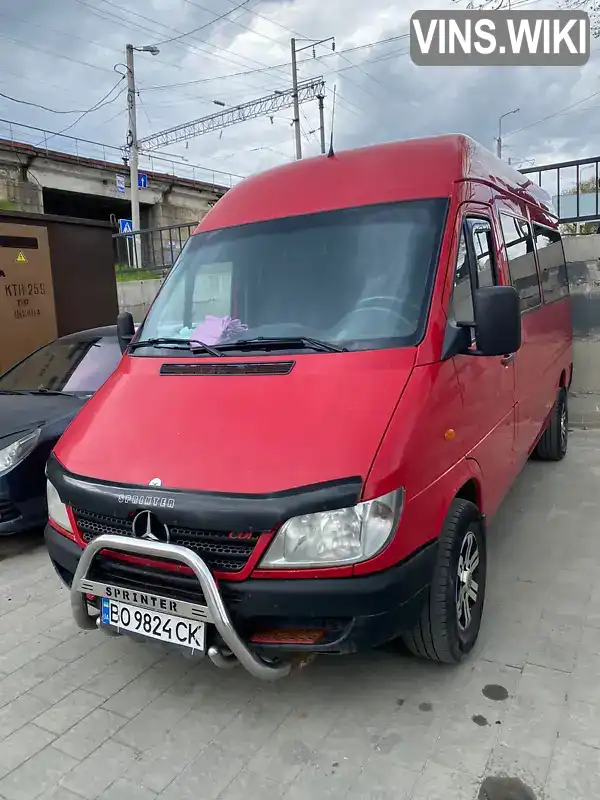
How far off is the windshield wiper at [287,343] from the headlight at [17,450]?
2.19m

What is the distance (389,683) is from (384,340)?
5.18 feet

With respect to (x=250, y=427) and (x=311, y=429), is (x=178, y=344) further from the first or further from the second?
(x=311, y=429)

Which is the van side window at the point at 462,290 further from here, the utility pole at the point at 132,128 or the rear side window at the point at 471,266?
the utility pole at the point at 132,128

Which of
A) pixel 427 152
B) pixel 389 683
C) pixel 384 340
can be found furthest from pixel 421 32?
pixel 389 683

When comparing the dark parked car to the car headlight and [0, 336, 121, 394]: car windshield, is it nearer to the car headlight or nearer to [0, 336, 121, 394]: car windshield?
[0, 336, 121, 394]: car windshield

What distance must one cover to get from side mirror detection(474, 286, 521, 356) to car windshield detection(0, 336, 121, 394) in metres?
3.53

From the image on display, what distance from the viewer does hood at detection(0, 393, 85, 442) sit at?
4641 millimetres

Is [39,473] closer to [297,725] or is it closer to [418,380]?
[297,725]

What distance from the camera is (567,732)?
2518 mm

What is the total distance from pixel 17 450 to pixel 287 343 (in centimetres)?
258

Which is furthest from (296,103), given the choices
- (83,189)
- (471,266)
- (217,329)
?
(217,329)

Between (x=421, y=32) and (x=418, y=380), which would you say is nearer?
(x=418, y=380)

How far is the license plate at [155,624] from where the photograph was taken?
2.44 metres

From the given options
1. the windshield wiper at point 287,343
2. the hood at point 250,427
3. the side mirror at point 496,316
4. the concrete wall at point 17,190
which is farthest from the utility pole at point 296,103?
the hood at point 250,427
